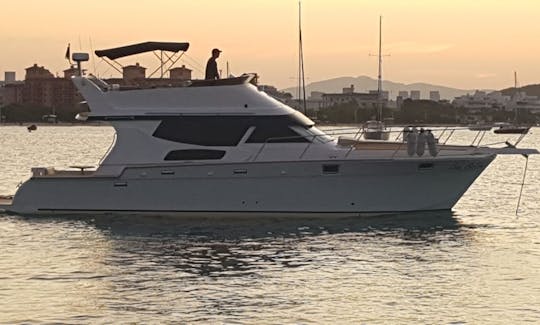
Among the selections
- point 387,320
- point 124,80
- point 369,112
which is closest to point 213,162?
point 124,80

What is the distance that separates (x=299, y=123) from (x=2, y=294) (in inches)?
407

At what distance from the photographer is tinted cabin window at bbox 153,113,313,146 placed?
24.3 metres

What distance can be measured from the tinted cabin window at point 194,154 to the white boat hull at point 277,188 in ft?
1.35

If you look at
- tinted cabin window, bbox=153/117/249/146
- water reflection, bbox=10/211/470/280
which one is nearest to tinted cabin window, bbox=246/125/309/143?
tinted cabin window, bbox=153/117/249/146

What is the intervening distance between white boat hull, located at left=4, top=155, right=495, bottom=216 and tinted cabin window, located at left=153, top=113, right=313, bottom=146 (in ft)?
2.85

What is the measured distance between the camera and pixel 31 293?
1641 centimetres

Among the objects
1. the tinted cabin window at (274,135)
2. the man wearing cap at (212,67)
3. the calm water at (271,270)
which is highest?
the man wearing cap at (212,67)

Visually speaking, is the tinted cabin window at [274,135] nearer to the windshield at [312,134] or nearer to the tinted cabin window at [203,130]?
the windshield at [312,134]

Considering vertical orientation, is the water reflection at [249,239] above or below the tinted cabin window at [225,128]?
below

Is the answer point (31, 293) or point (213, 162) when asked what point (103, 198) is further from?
point (31, 293)

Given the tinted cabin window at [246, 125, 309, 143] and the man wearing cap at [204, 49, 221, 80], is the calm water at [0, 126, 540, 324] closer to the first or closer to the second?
the tinted cabin window at [246, 125, 309, 143]

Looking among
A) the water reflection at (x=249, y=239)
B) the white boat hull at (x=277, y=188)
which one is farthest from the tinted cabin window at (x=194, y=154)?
the water reflection at (x=249, y=239)

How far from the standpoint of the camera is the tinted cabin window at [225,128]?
79.7ft

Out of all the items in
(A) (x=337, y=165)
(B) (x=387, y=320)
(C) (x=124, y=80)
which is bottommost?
(B) (x=387, y=320)
